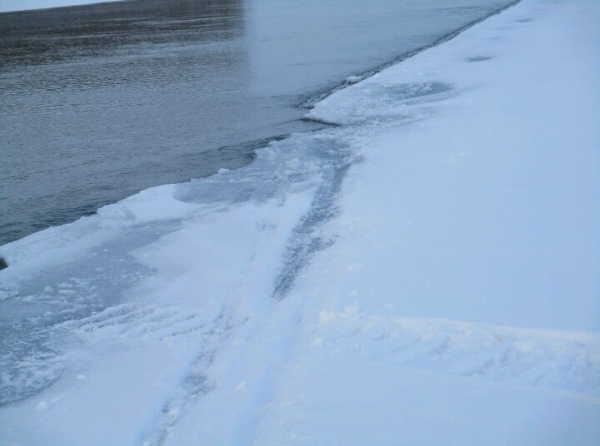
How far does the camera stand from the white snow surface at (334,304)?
354 cm

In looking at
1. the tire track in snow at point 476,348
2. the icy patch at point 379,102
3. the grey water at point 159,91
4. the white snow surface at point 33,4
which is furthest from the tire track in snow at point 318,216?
the white snow surface at point 33,4

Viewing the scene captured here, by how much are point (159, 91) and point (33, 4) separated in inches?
1583

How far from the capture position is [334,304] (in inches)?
180

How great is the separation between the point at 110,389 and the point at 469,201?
3767 mm

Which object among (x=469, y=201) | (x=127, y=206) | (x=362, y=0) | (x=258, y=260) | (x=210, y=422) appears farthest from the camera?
(x=362, y=0)

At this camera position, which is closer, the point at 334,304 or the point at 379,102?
the point at 334,304

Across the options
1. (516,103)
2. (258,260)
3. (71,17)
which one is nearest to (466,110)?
(516,103)

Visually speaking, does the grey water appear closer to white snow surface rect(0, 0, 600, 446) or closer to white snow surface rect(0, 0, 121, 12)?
white snow surface rect(0, 0, 600, 446)

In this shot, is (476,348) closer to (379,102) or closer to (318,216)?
(318,216)

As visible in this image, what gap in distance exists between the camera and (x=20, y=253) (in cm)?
616

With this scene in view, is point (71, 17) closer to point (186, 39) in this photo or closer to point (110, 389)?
point (186, 39)

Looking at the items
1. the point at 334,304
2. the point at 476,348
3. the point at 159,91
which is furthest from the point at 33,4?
the point at 476,348

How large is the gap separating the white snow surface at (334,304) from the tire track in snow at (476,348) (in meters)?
0.01

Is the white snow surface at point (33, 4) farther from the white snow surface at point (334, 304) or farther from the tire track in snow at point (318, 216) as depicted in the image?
the white snow surface at point (334, 304)
